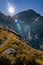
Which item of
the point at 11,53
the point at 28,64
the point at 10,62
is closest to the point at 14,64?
the point at 10,62

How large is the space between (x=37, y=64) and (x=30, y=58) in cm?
337

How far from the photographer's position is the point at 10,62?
47.8 metres

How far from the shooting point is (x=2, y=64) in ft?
153

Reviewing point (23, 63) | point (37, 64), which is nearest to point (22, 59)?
point (23, 63)

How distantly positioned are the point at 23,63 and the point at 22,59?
59.2 inches

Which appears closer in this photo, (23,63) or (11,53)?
(23,63)

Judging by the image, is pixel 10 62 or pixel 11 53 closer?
pixel 10 62

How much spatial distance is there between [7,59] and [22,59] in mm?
4628

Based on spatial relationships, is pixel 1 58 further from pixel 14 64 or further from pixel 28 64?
pixel 28 64

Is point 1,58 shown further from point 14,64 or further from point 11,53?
point 11,53

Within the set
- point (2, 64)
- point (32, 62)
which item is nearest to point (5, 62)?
point (2, 64)

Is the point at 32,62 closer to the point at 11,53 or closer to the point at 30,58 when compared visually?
the point at 30,58

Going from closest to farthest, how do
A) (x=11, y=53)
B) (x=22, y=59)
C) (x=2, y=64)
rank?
(x=2, y=64) < (x=22, y=59) < (x=11, y=53)

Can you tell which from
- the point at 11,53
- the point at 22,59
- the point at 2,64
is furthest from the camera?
the point at 11,53
